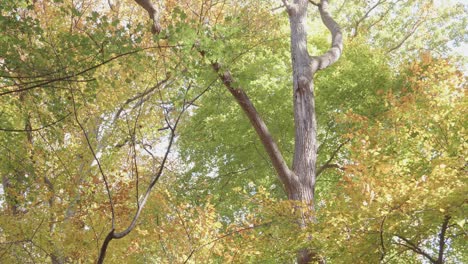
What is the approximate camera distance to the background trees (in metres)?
4.33

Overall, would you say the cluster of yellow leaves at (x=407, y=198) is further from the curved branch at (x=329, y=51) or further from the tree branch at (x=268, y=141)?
the curved branch at (x=329, y=51)

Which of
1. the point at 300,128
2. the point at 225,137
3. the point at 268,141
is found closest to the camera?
the point at 268,141

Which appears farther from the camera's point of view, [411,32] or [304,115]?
[411,32]

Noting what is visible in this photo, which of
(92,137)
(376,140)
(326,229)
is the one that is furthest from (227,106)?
(326,229)

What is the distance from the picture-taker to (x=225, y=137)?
10750mm

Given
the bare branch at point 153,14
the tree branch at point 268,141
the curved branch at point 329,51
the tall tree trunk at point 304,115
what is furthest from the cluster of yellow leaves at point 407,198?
the bare branch at point 153,14

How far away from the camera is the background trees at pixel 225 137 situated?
4.33 meters

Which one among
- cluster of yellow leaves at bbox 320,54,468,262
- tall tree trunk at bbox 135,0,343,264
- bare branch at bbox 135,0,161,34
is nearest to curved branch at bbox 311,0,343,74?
tall tree trunk at bbox 135,0,343,264

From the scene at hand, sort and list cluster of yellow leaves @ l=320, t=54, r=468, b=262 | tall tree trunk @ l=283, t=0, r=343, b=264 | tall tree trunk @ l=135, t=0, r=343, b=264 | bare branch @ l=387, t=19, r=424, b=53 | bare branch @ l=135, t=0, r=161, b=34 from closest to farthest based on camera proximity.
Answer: cluster of yellow leaves @ l=320, t=54, r=468, b=262, bare branch @ l=135, t=0, r=161, b=34, tall tree trunk @ l=135, t=0, r=343, b=264, tall tree trunk @ l=283, t=0, r=343, b=264, bare branch @ l=387, t=19, r=424, b=53

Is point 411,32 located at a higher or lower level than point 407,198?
higher

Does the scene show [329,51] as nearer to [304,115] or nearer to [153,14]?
[304,115]

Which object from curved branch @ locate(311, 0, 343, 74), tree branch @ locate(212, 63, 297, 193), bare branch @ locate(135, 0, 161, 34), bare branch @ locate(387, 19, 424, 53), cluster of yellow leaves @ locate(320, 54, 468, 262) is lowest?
cluster of yellow leaves @ locate(320, 54, 468, 262)

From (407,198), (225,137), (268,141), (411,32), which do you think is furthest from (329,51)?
(411,32)

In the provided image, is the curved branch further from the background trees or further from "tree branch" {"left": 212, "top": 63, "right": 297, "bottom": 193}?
"tree branch" {"left": 212, "top": 63, "right": 297, "bottom": 193}
